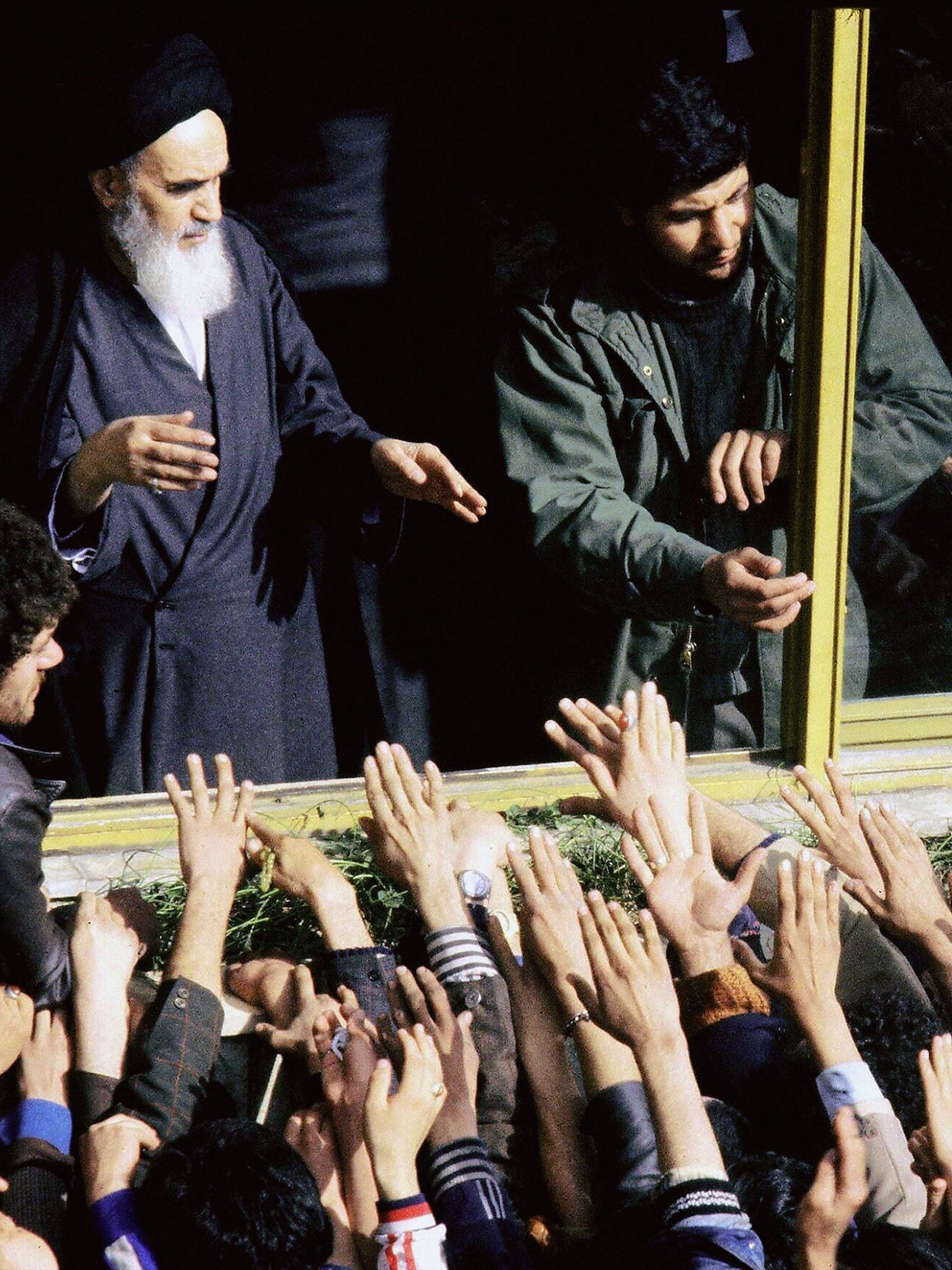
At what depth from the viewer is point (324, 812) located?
3.68 meters

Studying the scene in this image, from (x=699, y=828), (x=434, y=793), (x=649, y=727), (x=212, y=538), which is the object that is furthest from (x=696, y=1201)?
(x=212, y=538)

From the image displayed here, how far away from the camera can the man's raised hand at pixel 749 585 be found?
3.54m

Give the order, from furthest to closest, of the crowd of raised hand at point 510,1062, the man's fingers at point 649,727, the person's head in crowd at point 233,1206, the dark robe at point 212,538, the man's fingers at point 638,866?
the dark robe at point 212,538 → the man's fingers at point 649,727 → the man's fingers at point 638,866 → the crowd of raised hand at point 510,1062 → the person's head in crowd at point 233,1206

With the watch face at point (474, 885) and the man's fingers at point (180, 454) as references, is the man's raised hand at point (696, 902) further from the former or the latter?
the man's fingers at point (180, 454)

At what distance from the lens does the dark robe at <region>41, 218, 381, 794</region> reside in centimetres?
335

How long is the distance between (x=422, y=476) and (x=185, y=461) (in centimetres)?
52

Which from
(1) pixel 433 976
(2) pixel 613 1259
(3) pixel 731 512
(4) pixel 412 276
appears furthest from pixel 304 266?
(2) pixel 613 1259

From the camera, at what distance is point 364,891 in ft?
11.4

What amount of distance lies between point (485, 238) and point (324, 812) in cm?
140

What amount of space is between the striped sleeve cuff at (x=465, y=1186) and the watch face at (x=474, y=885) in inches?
25.4

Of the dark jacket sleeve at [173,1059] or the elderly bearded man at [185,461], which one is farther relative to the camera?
the elderly bearded man at [185,461]

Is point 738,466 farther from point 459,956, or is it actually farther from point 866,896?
point 459,956

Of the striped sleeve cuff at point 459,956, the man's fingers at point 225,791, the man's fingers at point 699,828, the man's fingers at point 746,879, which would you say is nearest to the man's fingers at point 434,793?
the striped sleeve cuff at point 459,956

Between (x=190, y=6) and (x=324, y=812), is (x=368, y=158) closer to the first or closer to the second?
(x=190, y=6)
